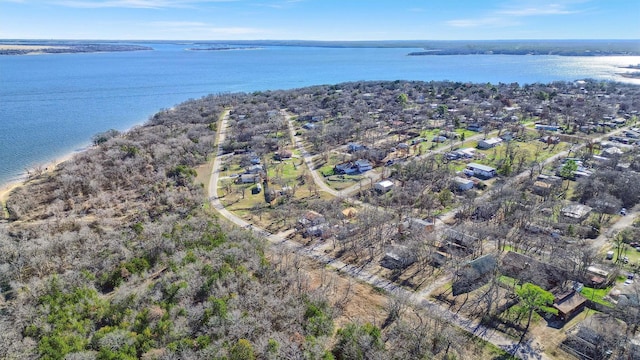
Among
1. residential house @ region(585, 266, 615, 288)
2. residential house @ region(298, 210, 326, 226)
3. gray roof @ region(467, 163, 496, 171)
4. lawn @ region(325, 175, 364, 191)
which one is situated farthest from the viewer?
gray roof @ region(467, 163, 496, 171)

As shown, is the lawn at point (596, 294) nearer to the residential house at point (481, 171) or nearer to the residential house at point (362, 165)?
the residential house at point (481, 171)

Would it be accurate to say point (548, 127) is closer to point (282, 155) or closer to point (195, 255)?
point (282, 155)

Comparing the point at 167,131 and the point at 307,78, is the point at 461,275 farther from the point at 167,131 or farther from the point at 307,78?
the point at 307,78

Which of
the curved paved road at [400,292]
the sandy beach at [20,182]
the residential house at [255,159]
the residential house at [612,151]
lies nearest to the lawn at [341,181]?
the residential house at [255,159]

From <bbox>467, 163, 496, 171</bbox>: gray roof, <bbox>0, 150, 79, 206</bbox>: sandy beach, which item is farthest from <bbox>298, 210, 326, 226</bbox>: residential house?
<bbox>0, 150, 79, 206</bbox>: sandy beach

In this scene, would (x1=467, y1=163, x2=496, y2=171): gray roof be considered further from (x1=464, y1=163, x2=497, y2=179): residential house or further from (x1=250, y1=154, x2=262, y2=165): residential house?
(x1=250, y1=154, x2=262, y2=165): residential house
